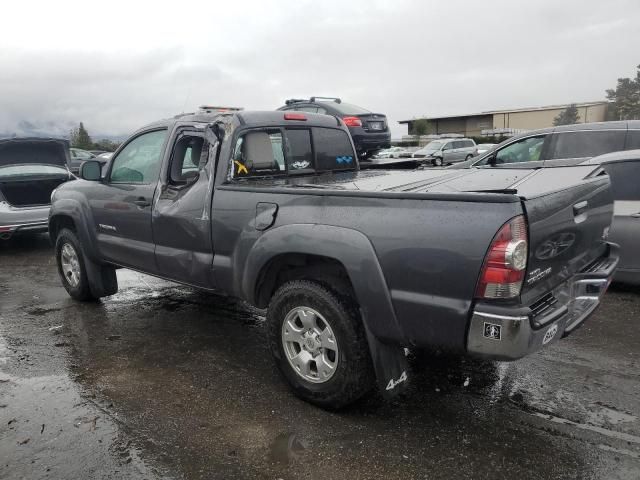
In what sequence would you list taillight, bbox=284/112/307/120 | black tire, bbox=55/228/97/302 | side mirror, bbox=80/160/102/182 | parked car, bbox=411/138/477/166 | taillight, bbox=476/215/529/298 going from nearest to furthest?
1. taillight, bbox=476/215/529/298
2. taillight, bbox=284/112/307/120
3. side mirror, bbox=80/160/102/182
4. black tire, bbox=55/228/97/302
5. parked car, bbox=411/138/477/166

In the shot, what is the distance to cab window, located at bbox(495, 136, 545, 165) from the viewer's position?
7586 mm

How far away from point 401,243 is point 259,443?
141cm

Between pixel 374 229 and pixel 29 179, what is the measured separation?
814cm

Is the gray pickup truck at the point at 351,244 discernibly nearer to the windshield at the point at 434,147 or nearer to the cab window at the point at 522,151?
the cab window at the point at 522,151

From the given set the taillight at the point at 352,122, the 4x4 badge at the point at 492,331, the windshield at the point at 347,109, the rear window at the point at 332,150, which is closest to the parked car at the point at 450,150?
the windshield at the point at 347,109

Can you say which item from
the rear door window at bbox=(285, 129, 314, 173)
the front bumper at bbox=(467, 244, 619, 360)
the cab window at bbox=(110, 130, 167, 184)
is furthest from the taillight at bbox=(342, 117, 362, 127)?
the front bumper at bbox=(467, 244, 619, 360)

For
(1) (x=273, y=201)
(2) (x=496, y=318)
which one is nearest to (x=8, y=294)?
(1) (x=273, y=201)

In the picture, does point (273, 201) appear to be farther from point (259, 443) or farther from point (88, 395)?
point (88, 395)

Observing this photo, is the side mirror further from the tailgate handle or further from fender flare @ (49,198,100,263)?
the tailgate handle

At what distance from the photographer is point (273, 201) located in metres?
3.38

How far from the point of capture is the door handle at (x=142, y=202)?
4.46 metres

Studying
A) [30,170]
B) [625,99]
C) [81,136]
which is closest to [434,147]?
[30,170]

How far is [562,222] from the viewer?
2.78 metres

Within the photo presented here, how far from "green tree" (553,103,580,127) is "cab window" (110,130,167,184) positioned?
55.0 m
